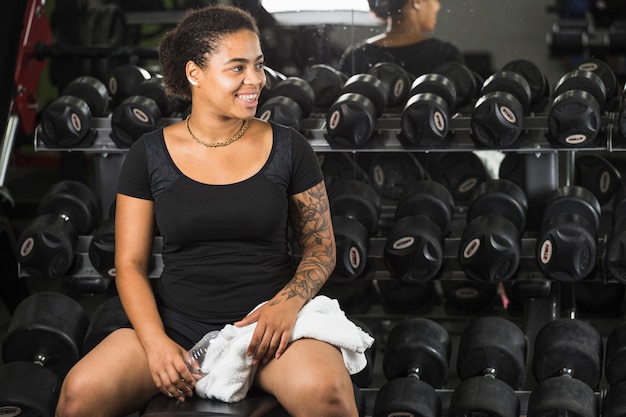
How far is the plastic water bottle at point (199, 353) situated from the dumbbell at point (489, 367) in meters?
0.83

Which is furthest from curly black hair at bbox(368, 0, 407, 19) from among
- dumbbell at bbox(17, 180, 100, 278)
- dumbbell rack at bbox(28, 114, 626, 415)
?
dumbbell at bbox(17, 180, 100, 278)

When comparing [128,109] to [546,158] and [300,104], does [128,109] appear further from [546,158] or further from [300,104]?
[546,158]

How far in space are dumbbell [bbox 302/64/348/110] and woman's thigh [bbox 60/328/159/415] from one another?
71.9 inches

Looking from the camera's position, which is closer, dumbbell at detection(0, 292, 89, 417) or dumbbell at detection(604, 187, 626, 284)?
dumbbell at detection(0, 292, 89, 417)

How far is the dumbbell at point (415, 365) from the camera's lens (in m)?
2.78

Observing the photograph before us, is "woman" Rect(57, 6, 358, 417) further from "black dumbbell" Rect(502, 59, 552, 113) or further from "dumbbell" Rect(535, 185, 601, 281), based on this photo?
"black dumbbell" Rect(502, 59, 552, 113)

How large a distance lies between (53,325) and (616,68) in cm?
232

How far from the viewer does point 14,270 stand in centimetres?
386

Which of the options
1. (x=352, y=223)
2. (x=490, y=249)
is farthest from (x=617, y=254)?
(x=352, y=223)

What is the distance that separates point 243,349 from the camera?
6.90ft

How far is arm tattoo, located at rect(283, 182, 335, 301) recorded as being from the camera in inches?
91.7

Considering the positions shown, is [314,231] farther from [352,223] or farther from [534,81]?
[534,81]

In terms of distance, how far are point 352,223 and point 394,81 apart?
734 millimetres

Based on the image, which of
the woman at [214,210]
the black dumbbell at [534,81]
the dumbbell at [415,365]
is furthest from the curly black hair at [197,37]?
the black dumbbell at [534,81]
